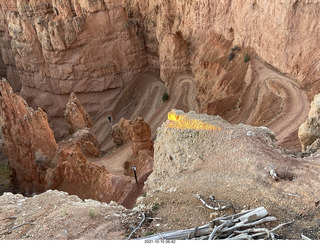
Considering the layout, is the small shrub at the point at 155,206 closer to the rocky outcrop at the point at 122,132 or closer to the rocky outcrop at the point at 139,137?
the rocky outcrop at the point at 139,137

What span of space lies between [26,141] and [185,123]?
16961 millimetres

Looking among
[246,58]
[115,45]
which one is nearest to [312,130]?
[246,58]

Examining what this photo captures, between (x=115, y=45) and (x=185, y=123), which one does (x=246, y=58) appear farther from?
(x=115, y=45)

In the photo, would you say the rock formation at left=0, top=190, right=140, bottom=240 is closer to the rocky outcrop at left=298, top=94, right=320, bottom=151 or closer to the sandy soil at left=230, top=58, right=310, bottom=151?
the rocky outcrop at left=298, top=94, right=320, bottom=151

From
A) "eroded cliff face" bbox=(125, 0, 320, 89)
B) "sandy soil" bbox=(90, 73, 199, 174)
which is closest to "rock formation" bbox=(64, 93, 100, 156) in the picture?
"sandy soil" bbox=(90, 73, 199, 174)

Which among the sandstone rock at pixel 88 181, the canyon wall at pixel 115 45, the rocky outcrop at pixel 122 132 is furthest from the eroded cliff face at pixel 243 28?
the sandstone rock at pixel 88 181

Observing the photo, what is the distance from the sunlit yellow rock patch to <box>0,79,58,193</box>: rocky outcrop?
13.5 meters

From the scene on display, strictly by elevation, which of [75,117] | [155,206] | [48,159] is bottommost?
[48,159]

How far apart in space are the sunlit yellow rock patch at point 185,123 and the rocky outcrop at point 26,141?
13520mm

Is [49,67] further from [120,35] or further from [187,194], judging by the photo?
[187,194]

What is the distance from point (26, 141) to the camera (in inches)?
916

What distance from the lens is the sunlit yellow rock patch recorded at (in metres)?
10.1

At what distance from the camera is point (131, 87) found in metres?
38.2

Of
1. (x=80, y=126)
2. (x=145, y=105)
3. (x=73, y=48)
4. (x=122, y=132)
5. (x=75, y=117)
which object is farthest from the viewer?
(x=73, y=48)
